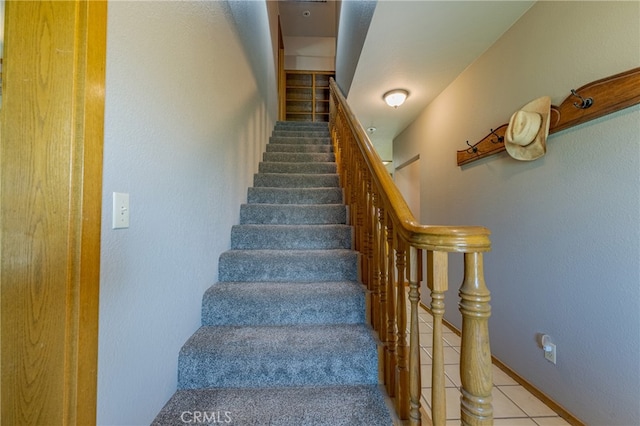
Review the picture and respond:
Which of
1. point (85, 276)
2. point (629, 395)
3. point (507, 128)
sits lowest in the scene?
point (629, 395)

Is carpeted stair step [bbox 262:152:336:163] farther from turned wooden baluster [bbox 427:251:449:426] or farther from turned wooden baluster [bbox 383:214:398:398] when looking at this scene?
turned wooden baluster [bbox 427:251:449:426]

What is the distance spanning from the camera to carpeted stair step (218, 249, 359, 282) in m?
1.71

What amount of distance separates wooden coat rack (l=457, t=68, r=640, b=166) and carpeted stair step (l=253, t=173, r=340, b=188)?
1743mm

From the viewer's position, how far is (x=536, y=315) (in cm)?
167

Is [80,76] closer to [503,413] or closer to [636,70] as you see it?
[636,70]

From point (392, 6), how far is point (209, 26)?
3.80ft

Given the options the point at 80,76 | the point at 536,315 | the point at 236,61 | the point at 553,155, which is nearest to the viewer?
the point at 80,76

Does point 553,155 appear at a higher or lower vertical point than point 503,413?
higher

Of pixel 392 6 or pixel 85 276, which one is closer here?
pixel 85 276

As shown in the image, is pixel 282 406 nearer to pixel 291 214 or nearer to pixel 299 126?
pixel 291 214

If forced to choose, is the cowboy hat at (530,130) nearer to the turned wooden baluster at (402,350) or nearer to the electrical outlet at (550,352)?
the electrical outlet at (550,352)

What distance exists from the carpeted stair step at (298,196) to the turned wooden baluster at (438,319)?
1717 millimetres

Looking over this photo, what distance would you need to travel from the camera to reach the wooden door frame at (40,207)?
2.14ft

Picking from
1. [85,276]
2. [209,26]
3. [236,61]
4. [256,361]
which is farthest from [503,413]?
[236,61]
